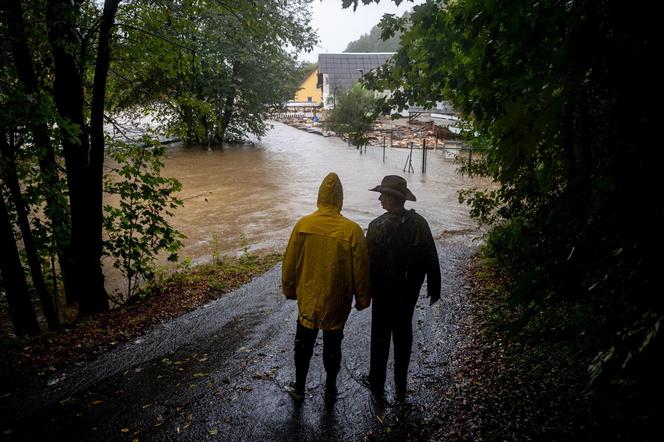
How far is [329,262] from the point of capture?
345 centimetres

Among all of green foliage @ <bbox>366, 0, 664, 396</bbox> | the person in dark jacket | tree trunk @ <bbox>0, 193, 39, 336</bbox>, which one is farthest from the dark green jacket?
tree trunk @ <bbox>0, 193, 39, 336</bbox>

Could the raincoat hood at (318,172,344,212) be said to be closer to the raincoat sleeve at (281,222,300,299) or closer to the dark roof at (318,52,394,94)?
the raincoat sleeve at (281,222,300,299)

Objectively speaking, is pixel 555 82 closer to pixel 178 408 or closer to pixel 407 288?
pixel 407 288

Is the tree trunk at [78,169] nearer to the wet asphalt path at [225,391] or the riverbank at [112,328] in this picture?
the riverbank at [112,328]

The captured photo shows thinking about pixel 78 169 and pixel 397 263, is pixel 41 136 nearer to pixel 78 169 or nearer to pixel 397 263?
pixel 78 169

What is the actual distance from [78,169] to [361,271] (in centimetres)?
507

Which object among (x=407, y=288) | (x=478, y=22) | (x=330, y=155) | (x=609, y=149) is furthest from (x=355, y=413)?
(x=330, y=155)

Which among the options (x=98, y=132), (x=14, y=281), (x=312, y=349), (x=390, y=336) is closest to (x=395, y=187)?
(x=390, y=336)

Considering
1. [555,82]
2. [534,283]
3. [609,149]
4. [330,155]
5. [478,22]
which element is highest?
[478,22]

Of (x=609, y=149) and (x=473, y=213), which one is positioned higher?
(x=609, y=149)

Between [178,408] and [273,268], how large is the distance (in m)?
4.96

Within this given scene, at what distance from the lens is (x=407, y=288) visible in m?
3.70

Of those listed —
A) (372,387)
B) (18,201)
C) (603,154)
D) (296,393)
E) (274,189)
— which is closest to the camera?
(603,154)

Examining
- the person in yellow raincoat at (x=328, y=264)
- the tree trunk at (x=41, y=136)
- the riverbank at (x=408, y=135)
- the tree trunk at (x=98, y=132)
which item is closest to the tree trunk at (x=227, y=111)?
the riverbank at (x=408, y=135)
